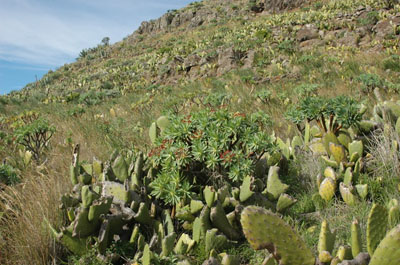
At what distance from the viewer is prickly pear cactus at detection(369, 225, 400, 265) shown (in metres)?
1.29

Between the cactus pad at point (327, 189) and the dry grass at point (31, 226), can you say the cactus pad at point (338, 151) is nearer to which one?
the cactus pad at point (327, 189)

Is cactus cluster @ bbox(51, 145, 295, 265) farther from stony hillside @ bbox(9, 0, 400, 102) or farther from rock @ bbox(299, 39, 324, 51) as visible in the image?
rock @ bbox(299, 39, 324, 51)

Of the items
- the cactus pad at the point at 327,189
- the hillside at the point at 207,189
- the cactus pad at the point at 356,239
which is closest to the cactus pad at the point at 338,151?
the hillside at the point at 207,189

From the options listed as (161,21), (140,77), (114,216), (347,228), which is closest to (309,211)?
(347,228)

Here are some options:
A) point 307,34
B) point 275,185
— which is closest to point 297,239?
point 275,185

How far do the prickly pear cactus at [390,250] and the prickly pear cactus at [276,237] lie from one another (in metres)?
0.33

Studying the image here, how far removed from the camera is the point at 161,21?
3747 centimetres

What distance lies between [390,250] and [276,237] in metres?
0.50

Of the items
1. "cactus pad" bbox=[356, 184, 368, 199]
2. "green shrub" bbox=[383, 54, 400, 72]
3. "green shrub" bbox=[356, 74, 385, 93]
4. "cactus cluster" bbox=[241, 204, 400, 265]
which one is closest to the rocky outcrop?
"green shrub" bbox=[383, 54, 400, 72]

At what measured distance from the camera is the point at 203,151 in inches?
94.6

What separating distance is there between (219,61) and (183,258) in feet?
41.3

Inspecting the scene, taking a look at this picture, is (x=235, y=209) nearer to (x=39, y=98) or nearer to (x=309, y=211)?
(x=309, y=211)

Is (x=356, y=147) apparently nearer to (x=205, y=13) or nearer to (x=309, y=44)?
(x=309, y=44)

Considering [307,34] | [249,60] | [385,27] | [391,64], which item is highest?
[307,34]
